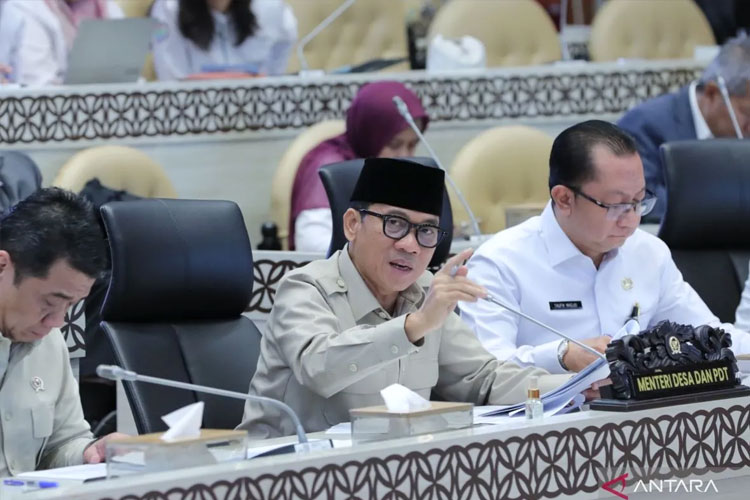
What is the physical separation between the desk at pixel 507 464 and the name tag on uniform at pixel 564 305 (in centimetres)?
93

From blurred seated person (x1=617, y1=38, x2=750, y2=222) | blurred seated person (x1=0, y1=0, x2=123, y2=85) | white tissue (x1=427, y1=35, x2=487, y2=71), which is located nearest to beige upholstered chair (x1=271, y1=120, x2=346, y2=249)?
white tissue (x1=427, y1=35, x2=487, y2=71)

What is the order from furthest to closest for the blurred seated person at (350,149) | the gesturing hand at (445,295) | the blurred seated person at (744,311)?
the blurred seated person at (350,149)
the blurred seated person at (744,311)
the gesturing hand at (445,295)

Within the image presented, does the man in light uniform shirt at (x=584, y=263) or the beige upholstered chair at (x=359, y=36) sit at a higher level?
the beige upholstered chair at (x=359, y=36)

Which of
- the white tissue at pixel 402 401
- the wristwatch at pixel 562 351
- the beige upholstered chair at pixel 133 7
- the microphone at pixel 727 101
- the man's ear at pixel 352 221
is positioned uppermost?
the beige upholstered chair at pixel 133 7

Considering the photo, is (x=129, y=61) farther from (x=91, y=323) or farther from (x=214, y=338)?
(x=214, y=338)

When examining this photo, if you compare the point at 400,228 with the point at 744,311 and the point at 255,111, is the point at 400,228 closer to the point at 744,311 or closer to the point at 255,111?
the point at 744,311

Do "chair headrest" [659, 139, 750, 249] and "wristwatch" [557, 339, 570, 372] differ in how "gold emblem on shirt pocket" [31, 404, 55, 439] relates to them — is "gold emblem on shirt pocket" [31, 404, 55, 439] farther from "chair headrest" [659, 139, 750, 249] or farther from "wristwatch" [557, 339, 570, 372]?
"chair headrest" [659, 139, 750, 249]

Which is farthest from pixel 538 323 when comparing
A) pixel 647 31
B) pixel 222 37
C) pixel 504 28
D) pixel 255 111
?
pixel 647 31

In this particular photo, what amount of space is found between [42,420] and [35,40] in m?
3.27

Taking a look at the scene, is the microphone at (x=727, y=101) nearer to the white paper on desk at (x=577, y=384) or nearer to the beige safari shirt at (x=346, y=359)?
the beige safari shirt at (x=346, y=359)

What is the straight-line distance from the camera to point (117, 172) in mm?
4820

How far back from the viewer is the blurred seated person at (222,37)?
5.80m

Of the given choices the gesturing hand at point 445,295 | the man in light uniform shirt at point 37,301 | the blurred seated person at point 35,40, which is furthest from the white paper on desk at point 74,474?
the blurred seated person at point 35,40

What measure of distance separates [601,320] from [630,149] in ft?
1.37
